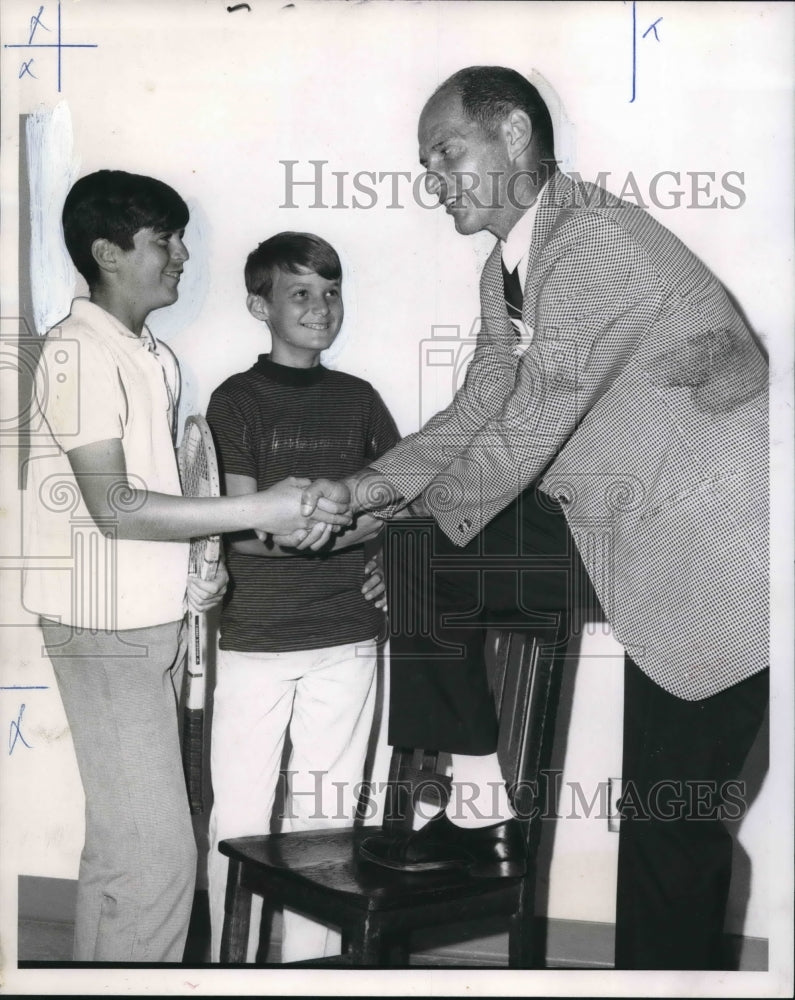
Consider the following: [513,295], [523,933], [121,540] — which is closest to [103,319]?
[121,540]

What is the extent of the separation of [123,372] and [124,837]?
0.87m

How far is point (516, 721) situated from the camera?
1.99m

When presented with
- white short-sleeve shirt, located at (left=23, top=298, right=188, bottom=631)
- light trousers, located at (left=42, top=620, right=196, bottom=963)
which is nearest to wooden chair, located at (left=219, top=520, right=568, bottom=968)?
light trousers, located at (left=42, top=620, right=196, bottom=963)

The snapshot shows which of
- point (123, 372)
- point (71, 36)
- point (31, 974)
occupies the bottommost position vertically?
point (31, 974)

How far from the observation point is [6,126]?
82.5 inches

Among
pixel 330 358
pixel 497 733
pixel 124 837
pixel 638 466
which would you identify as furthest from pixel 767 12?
pixel 124 837

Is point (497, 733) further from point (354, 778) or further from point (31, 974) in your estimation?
point (31, 974)

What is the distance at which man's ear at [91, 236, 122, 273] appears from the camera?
6.88ft

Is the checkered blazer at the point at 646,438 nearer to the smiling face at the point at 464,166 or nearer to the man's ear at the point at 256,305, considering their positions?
the smiling face at the point at 464,166

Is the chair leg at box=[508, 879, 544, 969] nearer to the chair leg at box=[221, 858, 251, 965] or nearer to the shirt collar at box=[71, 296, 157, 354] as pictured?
the chair leg at box=[221, 858, 251, 965]

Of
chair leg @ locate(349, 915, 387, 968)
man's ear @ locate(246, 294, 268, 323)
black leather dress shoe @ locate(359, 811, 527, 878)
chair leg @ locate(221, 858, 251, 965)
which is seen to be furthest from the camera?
man's ear @ locate(246, 294, 268, 323)

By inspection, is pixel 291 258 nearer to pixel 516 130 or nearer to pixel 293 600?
pixel 516 130

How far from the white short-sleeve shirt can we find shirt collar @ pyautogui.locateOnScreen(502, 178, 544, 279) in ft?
2.23

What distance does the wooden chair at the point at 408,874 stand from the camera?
5.99 ft
